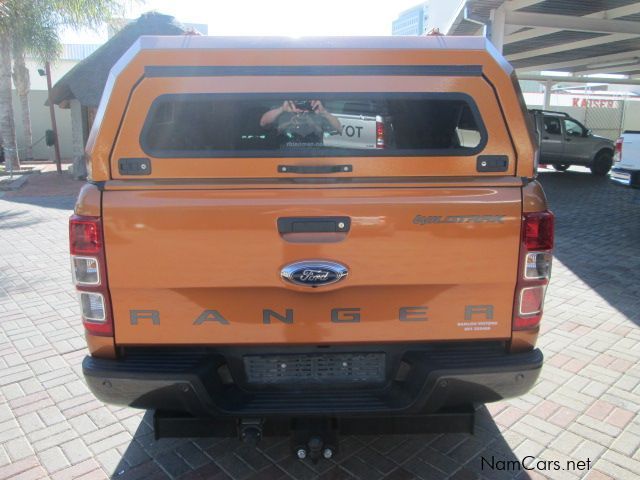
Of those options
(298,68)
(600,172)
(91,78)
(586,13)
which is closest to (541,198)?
(298,68)

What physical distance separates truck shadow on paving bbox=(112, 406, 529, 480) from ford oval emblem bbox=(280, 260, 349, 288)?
3.95ft

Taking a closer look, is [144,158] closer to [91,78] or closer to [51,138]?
[91,78]

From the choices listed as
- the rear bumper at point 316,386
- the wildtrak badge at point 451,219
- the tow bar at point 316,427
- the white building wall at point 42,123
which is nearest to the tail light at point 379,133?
the wildtrak badge at point 451,219

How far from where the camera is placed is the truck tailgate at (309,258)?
236cm

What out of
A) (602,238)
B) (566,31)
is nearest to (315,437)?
(602,238)

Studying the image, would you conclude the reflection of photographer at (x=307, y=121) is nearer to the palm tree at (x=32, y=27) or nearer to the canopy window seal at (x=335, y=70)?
the canopy window seal at (x=335, y=70)

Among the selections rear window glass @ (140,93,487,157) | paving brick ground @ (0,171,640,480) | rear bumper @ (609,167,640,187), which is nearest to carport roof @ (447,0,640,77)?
rear bumper @ (609,167,640,187)

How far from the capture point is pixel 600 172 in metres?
17.0

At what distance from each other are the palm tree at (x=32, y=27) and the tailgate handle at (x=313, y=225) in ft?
51.6

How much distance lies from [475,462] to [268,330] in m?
1.49

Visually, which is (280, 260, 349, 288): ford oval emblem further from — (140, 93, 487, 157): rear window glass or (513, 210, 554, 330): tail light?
(513, 210, 554, 330): tail light

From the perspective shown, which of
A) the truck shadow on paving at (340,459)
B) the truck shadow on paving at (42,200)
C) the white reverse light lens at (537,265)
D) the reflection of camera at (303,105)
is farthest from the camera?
the truck shadow on paving at (42,200)

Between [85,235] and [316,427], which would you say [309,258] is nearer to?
[316,427]

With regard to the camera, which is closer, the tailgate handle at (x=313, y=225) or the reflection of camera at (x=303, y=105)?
the tailgate handle at (x=313, y=225)
